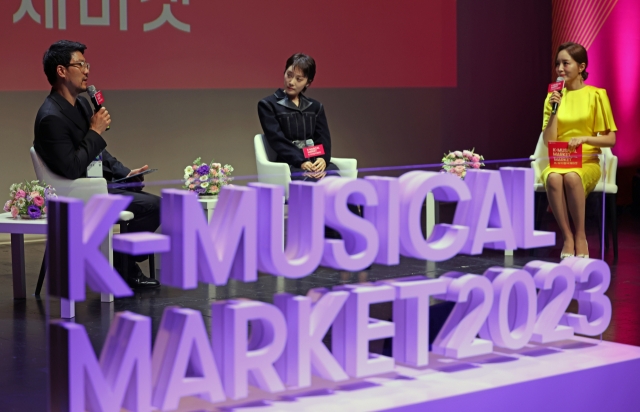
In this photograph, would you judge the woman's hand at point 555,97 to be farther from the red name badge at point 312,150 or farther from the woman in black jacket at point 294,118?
the woman in black jacket at point 294,118

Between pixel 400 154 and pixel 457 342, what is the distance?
21.2 ft

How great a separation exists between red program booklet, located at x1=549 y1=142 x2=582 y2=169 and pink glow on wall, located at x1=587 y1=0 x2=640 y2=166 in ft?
18.0

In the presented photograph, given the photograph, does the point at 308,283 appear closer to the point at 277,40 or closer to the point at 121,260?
the point at 121,260

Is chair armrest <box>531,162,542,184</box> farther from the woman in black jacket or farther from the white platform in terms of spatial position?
the woman in black jacket

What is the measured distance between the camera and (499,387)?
2.76m

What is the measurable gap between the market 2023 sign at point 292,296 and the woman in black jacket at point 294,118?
3231 mm

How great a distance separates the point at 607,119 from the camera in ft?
19.3

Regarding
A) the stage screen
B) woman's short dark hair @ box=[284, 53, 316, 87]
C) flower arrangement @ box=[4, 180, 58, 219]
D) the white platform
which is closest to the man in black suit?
flower arrangement @ box=[4, 180, 58, 219]

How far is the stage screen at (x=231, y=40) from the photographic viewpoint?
7.02m

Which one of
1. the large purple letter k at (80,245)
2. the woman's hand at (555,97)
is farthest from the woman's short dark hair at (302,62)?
the large purple letter k at (80,245)

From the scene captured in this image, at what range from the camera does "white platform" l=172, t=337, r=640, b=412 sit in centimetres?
257

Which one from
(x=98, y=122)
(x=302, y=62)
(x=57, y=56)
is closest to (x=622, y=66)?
(x=302, y=62)

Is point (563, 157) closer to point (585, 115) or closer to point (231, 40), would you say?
point (585, 115)

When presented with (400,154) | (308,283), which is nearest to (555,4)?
(400,154)
